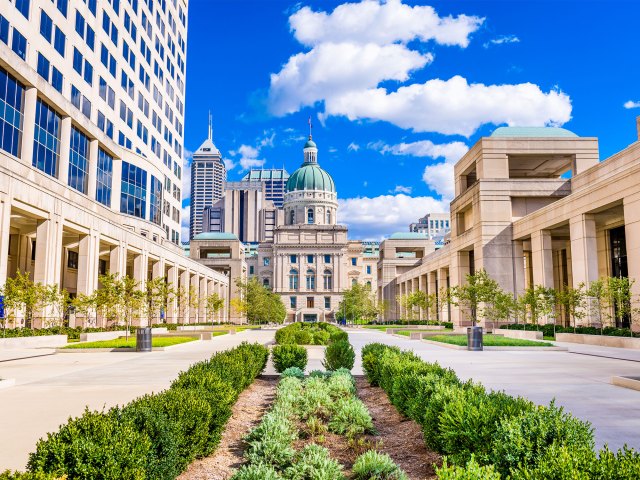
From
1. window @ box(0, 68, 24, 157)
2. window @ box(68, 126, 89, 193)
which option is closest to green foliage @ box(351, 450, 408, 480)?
window @ box(0, 68, 24, 157)

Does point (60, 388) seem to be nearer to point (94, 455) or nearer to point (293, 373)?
point (293, 373)

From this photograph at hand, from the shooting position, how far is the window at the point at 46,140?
3678 cm

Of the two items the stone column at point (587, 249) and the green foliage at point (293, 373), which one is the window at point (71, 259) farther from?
the stone column at point (587, 249)

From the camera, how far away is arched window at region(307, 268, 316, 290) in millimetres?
132375

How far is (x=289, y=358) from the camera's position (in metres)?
15.5

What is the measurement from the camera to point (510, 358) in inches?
885

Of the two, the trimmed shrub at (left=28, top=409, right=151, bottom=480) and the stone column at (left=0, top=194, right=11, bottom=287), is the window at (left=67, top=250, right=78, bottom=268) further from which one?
the trimmed shrub at (left=28, top=409, right=151, bottom=480)

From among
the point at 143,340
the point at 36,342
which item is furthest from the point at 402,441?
the point at 36,342

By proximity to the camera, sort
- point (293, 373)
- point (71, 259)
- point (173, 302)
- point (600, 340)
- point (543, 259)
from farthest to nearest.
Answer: point (173, 302)
point (71, 259)
point (543, 259)
point (600, 340)
point (293, 373)

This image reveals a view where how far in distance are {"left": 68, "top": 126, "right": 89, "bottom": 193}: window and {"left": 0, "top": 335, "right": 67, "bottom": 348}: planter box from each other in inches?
739

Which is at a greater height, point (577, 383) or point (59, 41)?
point (59, 41)

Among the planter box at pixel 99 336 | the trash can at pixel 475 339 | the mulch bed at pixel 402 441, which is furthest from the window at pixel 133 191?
the mulch bed at pixel 402 441

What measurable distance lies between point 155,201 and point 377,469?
2344 inches

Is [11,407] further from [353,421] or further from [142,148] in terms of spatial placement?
[142,148]
